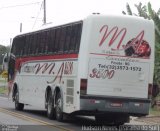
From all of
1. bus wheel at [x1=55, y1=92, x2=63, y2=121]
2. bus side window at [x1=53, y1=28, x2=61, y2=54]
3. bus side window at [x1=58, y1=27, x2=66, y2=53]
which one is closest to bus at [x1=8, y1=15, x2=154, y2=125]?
bus wheel at [x1=55, y1=92, x2=63, y2=121]

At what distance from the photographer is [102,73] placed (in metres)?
18.1

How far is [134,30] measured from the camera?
60.9 feet

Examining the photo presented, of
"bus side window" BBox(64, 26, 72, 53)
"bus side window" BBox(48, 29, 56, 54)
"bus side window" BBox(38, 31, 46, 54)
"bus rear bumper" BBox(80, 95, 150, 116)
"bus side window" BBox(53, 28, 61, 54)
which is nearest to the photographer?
"bus rear bumper" BBox(80, 95, 150, 116)

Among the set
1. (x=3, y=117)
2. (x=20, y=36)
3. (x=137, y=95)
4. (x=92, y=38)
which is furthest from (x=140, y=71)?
(x=20, y=36)

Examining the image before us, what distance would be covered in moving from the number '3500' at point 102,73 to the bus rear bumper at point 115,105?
66 centimetres

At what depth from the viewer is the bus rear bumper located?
17.9 meters

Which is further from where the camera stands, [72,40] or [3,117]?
[3,117]

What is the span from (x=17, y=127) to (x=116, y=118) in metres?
3.76

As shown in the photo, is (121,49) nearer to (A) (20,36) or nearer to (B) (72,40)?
(B) (72,40)

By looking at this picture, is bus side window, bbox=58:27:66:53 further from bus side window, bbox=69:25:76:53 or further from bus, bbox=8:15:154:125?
bus side window, bbox=69:25:76:53

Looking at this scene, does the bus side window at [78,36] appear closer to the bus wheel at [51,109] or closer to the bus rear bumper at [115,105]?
the bus rear bumper at [115,105]

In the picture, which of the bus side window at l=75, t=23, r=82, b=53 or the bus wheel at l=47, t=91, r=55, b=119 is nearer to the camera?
the bus side window at l=75, t=23, r=82, b=53

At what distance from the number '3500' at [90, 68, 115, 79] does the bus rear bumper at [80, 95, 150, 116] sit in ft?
2.15

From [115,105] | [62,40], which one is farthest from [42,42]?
[115,105]
